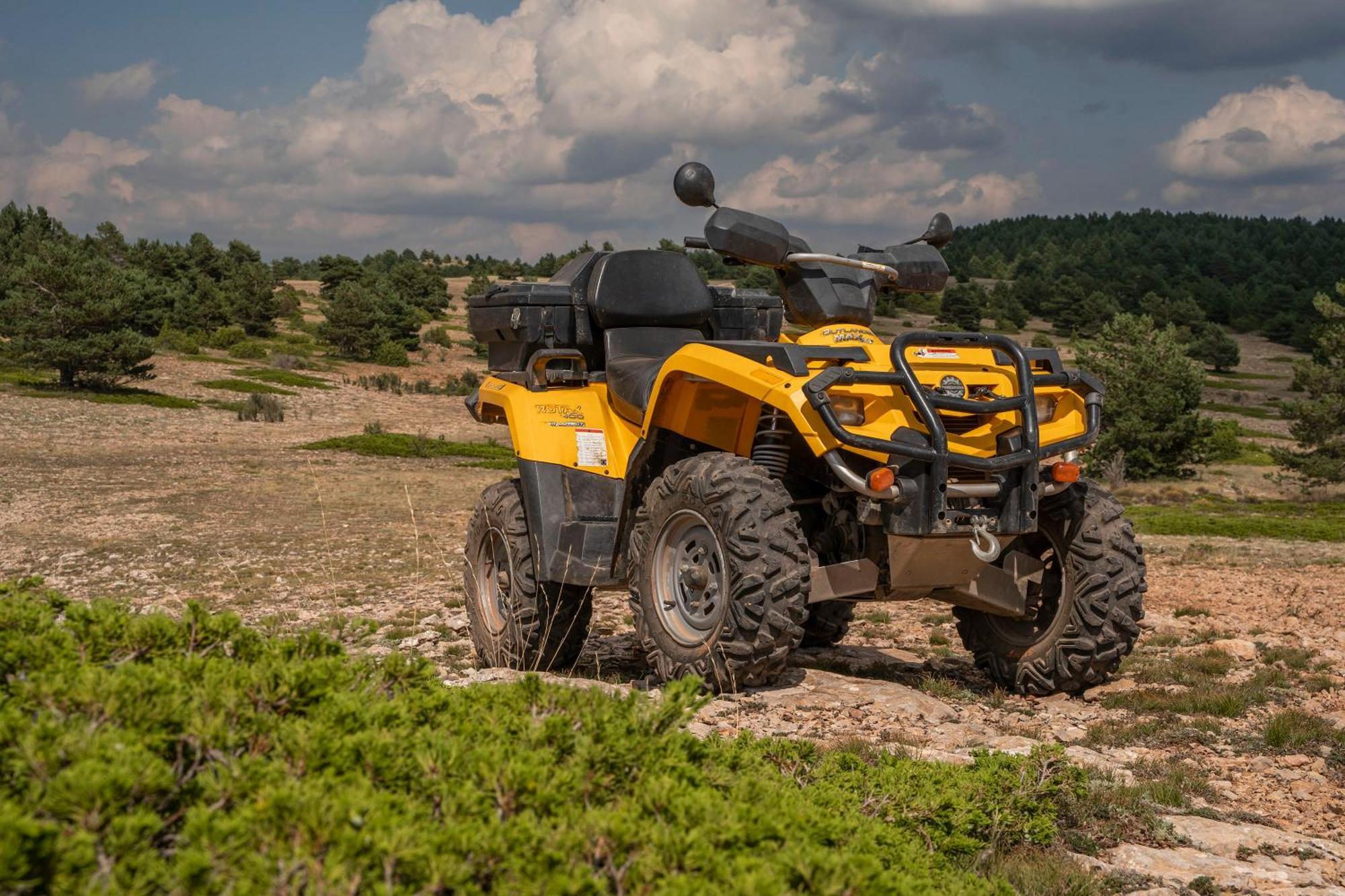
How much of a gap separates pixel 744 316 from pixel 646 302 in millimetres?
776

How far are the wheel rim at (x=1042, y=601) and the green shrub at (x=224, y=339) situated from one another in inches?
1908

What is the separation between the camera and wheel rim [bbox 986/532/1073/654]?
6684 mm

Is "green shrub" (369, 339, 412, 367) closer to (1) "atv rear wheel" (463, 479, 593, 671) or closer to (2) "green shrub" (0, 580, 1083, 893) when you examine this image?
(1) "atv rear wheel" (463, 479, 593, 671)

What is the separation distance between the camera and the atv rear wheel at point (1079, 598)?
649 centimetres

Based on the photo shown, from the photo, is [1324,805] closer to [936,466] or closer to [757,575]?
[936,466]

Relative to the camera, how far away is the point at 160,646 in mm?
3299

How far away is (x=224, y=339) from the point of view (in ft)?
172

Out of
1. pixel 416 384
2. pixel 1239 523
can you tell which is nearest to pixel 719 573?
pixel 1239 523

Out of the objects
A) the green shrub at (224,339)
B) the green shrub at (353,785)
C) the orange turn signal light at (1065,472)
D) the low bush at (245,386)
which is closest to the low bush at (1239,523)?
the orange turn signal light at (1065,472)

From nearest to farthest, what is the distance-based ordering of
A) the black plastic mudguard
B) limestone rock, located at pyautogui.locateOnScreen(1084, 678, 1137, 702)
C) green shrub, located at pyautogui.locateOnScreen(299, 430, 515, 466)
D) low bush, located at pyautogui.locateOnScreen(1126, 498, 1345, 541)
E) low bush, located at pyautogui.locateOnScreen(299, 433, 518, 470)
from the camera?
limestone rock, located at pyautogui.locateOnScreen(1084, 678, 1137, 702) < the black plastic mudguard < low bush, located at pyautogui.locateOnScreen(1126, 498, 1345, 541) < low bush, located at pyautogui.locateOnScreen(299, 433, 518, 470) < green shrub, located at pyautogui.locateOnScreen(299, 430, 515, 466)

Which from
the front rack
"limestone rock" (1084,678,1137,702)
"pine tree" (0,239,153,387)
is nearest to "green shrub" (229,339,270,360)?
"pine tree" (0,239,153,387)

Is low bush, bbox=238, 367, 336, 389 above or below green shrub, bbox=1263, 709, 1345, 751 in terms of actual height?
above

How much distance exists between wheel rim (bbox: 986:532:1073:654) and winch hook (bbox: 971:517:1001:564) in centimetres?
97

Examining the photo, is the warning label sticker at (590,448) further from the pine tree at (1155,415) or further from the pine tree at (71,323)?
the pine tree at (1155,415)
